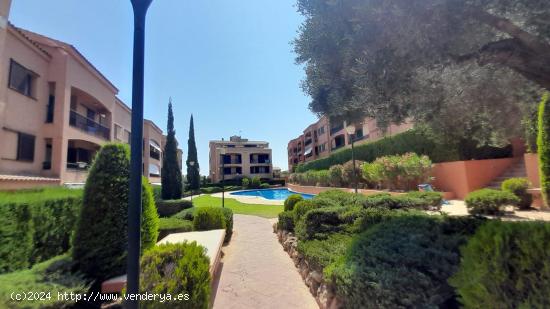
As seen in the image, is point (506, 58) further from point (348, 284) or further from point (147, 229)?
point (147, 229)

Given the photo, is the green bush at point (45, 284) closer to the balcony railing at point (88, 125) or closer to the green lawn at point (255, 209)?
the green lawn at point (255, 209)

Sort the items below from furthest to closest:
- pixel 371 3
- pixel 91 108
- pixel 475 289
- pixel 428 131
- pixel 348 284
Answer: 1. pixel 91 108
2. pixel 428 131
3. pixel 371 3
4. pixel 348 284
5. pixel 475 289

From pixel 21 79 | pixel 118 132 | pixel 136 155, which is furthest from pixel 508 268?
pixel 118 132

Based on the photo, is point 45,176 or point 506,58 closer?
point 506,58

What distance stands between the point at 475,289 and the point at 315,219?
15.8ft

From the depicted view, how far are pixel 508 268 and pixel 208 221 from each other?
867cm

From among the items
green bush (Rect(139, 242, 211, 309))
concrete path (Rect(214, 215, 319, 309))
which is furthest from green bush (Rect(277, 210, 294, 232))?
green bush (Rect(139, 242, 211, 309))

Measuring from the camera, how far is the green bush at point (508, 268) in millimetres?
2166

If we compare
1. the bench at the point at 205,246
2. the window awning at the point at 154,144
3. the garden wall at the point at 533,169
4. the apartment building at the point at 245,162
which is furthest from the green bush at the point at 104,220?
the apartment building at the point at 245,162

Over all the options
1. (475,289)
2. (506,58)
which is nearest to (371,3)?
(506,58)

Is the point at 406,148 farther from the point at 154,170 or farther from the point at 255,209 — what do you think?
the point at 154,170

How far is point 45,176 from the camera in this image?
1525 centimetres

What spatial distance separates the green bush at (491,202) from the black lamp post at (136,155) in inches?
468

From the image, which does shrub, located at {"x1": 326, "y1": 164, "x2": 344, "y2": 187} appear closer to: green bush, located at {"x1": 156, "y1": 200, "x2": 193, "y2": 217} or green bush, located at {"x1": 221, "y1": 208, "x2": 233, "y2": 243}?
green bush, located at {"x1": 156, "y1": 200, "x2": 193, "y2": 217}
